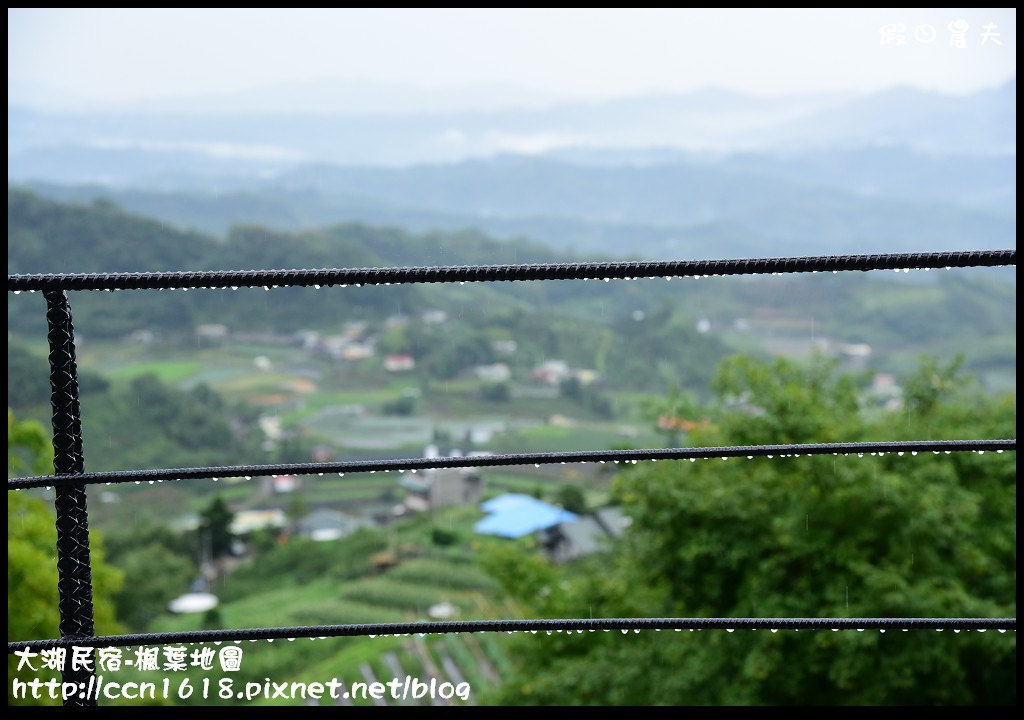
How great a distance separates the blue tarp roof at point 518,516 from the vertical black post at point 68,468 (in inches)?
1028

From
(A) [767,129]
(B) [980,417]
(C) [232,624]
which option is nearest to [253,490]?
(C) [232,624]

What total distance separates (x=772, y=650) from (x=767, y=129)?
354ft

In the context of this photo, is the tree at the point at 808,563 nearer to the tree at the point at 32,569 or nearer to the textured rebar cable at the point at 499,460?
the tree at the point at 32,569

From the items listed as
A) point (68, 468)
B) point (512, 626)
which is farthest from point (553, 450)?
point (68, 468)

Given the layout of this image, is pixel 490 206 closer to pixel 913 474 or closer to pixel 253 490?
pixel 253 490

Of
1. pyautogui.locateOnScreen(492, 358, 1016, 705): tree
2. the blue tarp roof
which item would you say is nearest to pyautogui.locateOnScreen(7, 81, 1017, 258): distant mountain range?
the blue tarp roof

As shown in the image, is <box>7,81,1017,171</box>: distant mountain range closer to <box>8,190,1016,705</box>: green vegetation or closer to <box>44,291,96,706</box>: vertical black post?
<box>8,190,1016,705</box>: green vegetation

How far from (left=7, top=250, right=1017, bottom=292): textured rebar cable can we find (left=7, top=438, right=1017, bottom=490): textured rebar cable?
0.21 m

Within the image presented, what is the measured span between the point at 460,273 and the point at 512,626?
1.48ft

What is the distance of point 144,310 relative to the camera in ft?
208

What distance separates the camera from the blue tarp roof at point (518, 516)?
28516 mm

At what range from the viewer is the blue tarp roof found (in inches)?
1123

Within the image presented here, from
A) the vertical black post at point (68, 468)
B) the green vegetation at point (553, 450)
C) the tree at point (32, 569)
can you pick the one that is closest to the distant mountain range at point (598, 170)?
the green vegetation at point (553, 450)

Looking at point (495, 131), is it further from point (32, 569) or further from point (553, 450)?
point (553, 450)
